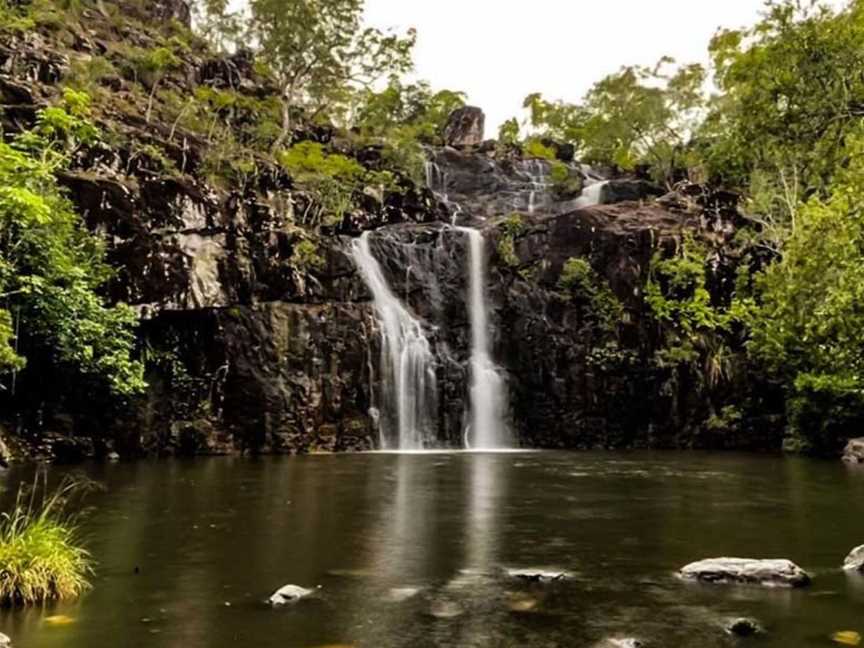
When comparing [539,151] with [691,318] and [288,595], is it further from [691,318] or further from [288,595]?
[288,595]

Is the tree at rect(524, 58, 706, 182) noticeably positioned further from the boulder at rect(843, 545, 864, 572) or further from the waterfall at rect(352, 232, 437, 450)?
the boulder at rect(843, 545, 864, 572)

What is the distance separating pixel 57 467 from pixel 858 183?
20.5m

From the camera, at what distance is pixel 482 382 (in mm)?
31797

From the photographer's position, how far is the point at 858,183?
1866 centimetres

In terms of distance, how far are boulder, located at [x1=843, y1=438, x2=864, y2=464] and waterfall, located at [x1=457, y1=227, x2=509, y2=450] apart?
11.8 metres

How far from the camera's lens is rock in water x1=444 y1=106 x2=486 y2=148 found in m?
58.0

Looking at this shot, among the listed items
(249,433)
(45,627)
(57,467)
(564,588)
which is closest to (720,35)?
(249,433)

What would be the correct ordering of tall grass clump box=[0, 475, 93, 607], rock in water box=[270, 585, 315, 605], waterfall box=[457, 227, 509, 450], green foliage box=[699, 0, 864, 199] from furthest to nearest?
waterfall box=[457, 227, 509, 450] → green foliage box=[699, 0, 864, 199] → rock in water box=[270, 585, 315, 605] → tall grass clump box=[0, 475, 93, 607]

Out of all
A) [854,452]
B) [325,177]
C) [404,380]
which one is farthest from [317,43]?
[854,452]

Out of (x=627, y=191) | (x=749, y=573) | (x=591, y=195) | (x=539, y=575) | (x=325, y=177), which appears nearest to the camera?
(x=749, y=573)

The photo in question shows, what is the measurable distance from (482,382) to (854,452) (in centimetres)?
1311

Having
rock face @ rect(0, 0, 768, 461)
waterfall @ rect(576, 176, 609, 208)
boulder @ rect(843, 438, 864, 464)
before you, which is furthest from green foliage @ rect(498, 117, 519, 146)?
boulder @ rect(843, 438, 864, 464)

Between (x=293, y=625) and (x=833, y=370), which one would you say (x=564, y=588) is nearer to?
(x=293, y=625)

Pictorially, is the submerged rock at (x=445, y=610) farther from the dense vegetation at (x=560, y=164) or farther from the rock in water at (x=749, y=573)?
the dense vegetation at (x=560, y=164)
